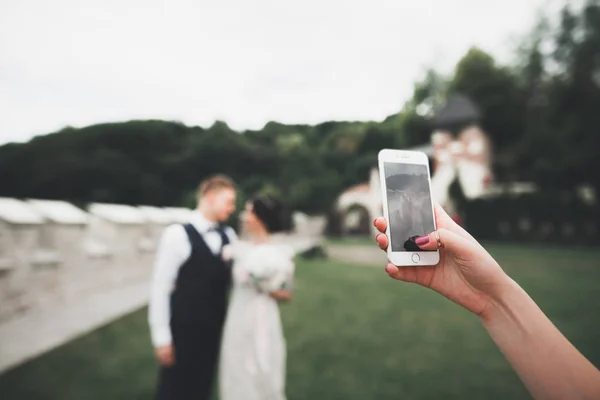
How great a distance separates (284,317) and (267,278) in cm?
474

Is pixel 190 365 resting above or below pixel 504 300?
below

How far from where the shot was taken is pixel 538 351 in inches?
50.4

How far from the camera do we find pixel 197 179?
5100cm

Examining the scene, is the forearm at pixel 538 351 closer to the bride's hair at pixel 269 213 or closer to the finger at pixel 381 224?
the finger at pixel 381 224

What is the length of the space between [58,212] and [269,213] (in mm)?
5984

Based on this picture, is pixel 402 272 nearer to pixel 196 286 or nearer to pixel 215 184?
pixel 196 286

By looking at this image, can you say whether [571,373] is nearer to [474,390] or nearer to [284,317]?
[474,390]

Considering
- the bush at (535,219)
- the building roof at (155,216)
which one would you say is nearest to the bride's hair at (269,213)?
the building roof at (155,216)

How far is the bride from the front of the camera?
313 cm

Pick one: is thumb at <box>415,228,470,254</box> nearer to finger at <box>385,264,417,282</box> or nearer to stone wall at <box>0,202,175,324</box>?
finger at <box>385,264,417,282</box>

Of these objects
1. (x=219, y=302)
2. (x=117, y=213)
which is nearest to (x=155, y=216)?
(x=117, y=213)

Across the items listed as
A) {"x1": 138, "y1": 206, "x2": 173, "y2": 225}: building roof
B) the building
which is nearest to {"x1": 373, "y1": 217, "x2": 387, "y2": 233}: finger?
{"x1": 138, "y1": 206, "x2": 173, "y2": 225}: building roof

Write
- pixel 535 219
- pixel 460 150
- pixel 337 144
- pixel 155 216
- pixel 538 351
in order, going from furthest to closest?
pixel 337 144, pixel 460 150, pixel 535 219, pixel 155 216, pixel 538 351

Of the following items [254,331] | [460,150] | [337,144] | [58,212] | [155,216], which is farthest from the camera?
[337,144]
